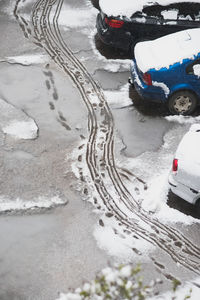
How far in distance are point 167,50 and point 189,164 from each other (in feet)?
12.1

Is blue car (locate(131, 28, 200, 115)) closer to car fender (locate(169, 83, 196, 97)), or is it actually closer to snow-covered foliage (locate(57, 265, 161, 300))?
car fender (locate(169, 83, 196, 97))

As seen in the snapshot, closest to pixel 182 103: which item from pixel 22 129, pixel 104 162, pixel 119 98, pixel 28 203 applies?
pixel 119 98

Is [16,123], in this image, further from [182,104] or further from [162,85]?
[182,104]

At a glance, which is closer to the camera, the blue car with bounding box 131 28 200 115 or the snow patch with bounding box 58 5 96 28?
the blue car with bounding box 131 28 200 115

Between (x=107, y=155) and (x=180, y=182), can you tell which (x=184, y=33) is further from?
(x=180, y=182)

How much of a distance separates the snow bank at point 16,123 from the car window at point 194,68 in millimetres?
3676

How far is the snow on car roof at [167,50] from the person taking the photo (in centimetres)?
923

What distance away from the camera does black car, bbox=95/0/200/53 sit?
36.2 feet

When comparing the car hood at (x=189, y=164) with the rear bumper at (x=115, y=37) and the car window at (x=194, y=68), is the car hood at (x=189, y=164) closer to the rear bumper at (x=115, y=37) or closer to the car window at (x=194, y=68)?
the car window at (x=194, y=68)

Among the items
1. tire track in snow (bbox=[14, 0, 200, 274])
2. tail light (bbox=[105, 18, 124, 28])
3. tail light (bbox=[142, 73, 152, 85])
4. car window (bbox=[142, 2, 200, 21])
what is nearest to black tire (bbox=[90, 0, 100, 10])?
tire track in snow (bbox=[14, 0, 200, 274])

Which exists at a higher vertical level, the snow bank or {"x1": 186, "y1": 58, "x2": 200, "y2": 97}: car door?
{"x1": 186, "y1": 58, "x2": 200, "y2": 97}: car door

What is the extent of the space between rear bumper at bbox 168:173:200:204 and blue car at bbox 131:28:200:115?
2.73 m

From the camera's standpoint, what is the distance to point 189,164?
7020mm

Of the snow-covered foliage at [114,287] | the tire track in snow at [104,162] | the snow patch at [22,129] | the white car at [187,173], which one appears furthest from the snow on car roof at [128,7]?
the snow-covered foliage at [114,287]
